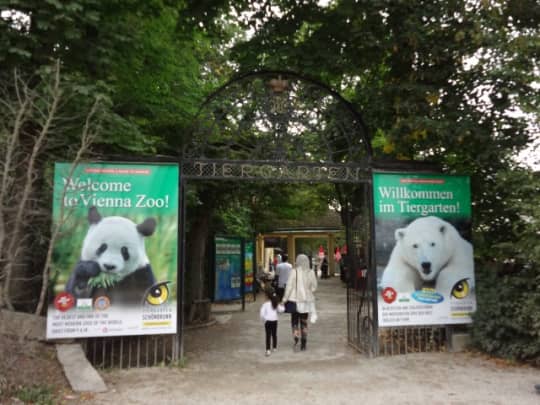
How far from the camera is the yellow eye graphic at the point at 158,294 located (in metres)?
7.34

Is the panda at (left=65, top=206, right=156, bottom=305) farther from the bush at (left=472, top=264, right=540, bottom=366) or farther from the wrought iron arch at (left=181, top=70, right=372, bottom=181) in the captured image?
the bush at (left=472, top=264, right=540, bottom=366)

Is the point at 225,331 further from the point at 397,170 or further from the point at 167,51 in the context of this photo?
the point at 167,51

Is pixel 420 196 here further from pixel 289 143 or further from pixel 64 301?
pixel 64 301

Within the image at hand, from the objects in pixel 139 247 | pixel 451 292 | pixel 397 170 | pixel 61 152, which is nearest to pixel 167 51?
pixel 61 152

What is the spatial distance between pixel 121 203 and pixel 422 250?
534 centimetres

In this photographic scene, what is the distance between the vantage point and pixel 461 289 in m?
8.41

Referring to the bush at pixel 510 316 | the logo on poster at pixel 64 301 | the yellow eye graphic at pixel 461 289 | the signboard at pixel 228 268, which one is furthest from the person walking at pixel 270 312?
the signboard at pixel 228 268

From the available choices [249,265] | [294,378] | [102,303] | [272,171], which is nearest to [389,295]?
[294,378]

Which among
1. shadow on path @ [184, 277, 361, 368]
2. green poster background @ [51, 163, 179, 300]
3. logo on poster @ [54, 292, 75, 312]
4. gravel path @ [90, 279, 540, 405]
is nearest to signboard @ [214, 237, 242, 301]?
shadow on path @ [184, 277, 361, 368]

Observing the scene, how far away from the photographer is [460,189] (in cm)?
866

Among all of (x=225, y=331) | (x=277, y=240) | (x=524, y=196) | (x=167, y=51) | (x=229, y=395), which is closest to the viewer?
(x=229, y=395)

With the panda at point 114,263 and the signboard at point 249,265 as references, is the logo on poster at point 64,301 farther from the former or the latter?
the signboard at point 249,265

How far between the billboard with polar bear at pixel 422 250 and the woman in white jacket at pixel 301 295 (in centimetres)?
144

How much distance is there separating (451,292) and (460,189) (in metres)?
1.93
